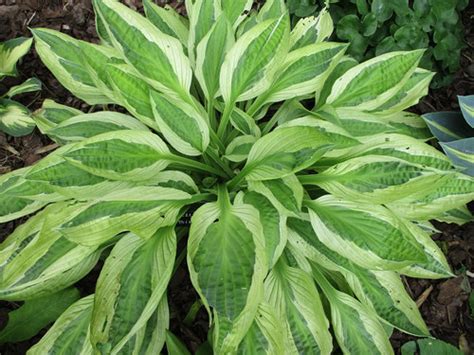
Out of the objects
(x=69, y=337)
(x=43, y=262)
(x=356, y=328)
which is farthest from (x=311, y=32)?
(x=69, y=337)

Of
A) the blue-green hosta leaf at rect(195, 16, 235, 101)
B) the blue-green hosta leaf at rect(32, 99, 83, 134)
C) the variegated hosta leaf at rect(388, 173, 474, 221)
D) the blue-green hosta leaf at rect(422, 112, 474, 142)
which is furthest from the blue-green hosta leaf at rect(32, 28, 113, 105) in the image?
the blue-green hosta leaf at rect(422, 112, 474, 142)

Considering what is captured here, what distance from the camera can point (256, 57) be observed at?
126 cm

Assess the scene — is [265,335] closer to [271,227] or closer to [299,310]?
[299,310]

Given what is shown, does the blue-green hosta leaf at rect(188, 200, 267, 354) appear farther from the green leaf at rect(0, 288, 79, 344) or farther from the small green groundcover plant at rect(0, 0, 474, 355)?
the green leaf at rect(0, 288, 79, 344)

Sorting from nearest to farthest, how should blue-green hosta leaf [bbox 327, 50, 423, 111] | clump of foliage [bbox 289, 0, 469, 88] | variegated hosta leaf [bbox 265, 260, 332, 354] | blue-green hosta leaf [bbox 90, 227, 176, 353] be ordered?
blue-green hosta leaf [bbox 90, 227, 176, 353] < variegated hosta leaf [bbox 265, 260, 332, 354] < blue-green hosta leaf [bbox 327, 50, 423, 111] < clump of foliage [bbox 289, 0, 469, 88]

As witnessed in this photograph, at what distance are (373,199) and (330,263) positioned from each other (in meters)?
0.24

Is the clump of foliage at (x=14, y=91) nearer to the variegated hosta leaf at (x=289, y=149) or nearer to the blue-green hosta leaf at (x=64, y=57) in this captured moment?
the blue-green hosta leaf at (x=64, y=57)

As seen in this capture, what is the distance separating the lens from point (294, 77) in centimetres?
139

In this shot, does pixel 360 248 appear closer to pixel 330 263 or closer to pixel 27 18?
pixel 330 263

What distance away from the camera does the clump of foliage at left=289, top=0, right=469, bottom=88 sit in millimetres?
1650

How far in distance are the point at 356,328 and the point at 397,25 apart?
0.98 metres

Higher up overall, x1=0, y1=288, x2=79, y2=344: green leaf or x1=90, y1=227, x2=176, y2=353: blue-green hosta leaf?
x1=90, y1=227, x2=176, y2=353: blue-green hosta leaf

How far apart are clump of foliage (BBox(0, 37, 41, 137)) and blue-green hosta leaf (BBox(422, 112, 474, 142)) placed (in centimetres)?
136

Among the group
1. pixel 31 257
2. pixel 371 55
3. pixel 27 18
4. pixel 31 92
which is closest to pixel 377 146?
pixel 371 55
